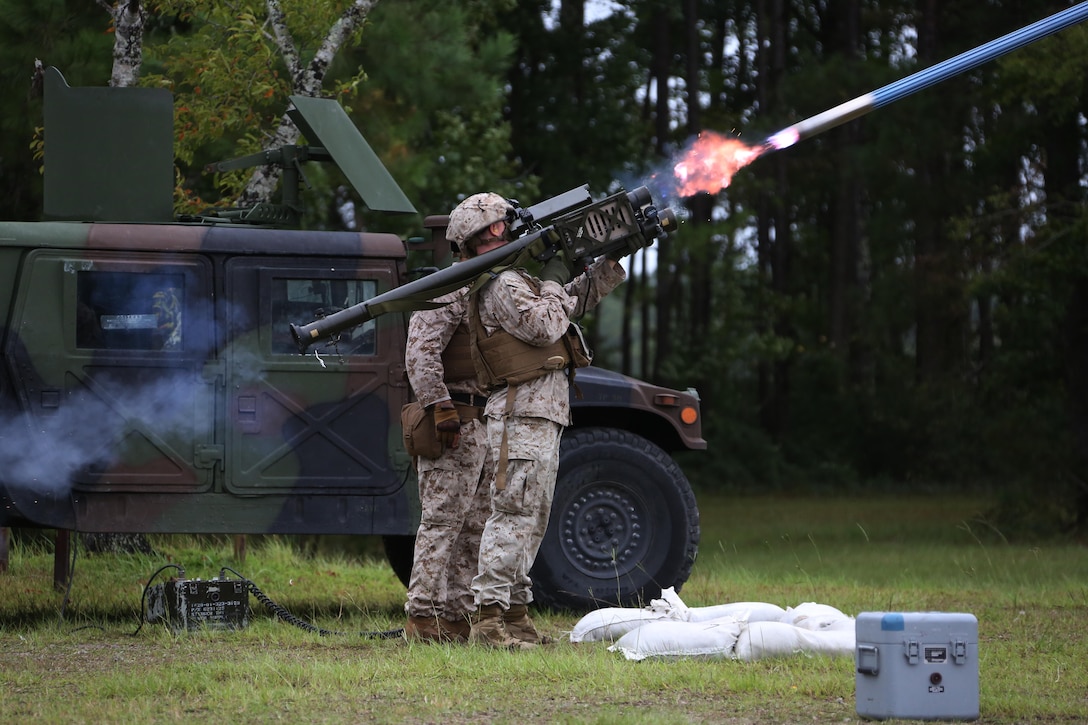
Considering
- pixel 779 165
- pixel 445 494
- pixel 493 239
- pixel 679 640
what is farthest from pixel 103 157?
pixel 779 165

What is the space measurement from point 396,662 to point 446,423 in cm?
119

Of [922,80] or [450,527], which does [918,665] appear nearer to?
[450,527]

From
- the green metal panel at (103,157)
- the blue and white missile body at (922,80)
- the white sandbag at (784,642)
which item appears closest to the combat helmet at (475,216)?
the blue and white missile body at (922,80)

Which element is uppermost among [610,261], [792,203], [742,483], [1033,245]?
[792,203]

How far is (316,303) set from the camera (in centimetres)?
784

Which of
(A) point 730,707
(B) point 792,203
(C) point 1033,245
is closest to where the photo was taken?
(A) point 730,707

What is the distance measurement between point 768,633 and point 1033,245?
10.4m

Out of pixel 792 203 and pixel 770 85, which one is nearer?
pixel 770 85

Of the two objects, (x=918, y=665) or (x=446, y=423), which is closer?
(x=918, y=665)

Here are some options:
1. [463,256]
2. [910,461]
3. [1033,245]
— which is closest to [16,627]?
[463,256]

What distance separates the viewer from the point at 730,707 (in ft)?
17.5

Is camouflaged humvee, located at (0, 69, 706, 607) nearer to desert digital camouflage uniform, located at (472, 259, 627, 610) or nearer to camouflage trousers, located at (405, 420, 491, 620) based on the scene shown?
camouflage trousers, located at (405, 420, 491, 620)

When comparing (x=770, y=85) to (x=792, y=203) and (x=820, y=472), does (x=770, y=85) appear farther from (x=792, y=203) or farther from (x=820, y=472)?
(x=820, y=472)

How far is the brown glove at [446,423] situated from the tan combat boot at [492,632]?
787 mm
